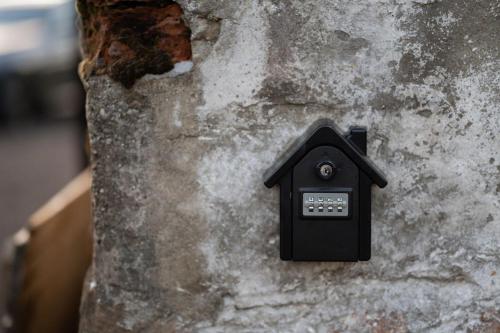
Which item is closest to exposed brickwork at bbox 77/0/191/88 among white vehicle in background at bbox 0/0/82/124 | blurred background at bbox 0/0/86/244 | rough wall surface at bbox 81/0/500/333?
rough wall surface at bbox 81/0/500/333

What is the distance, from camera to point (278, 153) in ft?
5.97

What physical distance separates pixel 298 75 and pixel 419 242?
1.71 ft

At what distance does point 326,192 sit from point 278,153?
0.52 ft

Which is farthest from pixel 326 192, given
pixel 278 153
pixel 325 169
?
pixel 278 153

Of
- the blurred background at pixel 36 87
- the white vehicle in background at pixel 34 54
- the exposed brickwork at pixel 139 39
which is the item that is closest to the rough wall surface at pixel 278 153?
the exposed brickwork at pixel 139 39

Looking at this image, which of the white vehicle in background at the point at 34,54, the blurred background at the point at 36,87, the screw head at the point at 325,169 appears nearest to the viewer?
the screw head at the point at 325,169

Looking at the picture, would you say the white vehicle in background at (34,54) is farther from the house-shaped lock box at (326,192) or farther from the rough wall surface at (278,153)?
the house-shaped lock box at (326,192)

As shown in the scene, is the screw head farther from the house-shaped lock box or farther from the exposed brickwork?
the exposed brickwork

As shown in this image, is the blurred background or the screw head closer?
the screw head

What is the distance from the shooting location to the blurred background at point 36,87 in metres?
7.30

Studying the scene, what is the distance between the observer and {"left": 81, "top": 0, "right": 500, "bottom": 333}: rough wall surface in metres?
1.78

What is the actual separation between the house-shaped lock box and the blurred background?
5.18 meters

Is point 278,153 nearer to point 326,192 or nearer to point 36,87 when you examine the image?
point 326,192

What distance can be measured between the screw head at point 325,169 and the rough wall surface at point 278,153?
0.12m
